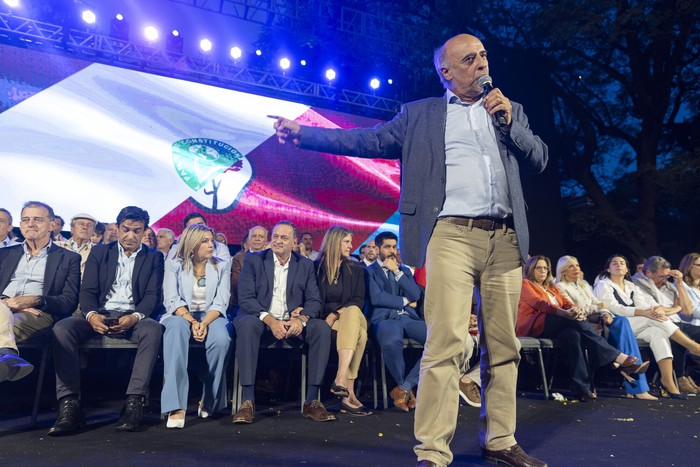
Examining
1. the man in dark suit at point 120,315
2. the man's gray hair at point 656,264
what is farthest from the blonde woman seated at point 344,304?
the man's gray hair at point 656,264

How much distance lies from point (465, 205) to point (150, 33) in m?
6.22

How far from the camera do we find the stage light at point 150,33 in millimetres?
7113

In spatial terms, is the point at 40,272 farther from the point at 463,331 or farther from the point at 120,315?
the point at 463,331

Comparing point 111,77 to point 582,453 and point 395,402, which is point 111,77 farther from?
point 582,453

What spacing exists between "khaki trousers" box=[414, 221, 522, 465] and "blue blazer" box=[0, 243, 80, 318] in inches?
91.0

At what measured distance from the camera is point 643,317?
4977 millimetres

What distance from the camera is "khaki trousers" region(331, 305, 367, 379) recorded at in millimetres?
3764

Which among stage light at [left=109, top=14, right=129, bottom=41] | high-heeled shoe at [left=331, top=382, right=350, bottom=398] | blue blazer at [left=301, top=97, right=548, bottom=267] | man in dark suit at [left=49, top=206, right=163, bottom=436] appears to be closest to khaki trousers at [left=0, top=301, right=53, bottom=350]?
man in dark suit at [left=49, top=206, right=163, bottom=436]

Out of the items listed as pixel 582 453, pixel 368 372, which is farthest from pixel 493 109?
pixel 368 372

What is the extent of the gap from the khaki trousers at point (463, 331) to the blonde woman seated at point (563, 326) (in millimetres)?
2546

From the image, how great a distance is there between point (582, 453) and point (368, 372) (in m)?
2.53

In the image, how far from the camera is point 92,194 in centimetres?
641

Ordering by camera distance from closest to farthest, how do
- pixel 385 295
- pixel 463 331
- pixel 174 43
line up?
pixel 463 331 < pixel 385 295 < pixel 174 43

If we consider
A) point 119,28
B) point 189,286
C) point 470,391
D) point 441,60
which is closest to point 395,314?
point 470,391
